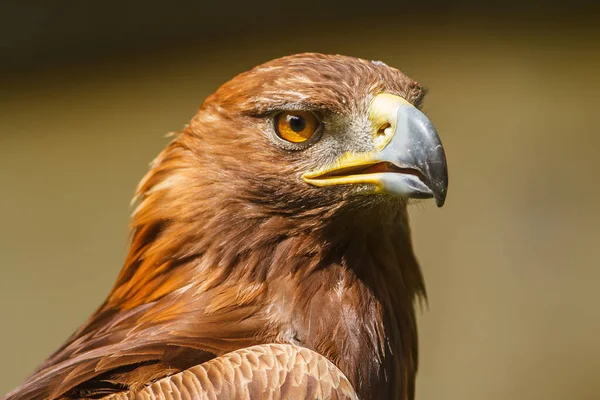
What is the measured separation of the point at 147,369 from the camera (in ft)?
6.70

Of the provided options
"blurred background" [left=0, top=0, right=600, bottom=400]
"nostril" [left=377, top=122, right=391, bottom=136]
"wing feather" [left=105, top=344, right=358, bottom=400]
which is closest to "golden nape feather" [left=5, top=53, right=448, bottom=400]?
"nostril" [left=377, top=122, right=391, bottom=136]

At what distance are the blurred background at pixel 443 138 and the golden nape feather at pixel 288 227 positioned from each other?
2.60 metres

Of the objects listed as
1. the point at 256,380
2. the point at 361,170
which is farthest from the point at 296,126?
the point at 256,380

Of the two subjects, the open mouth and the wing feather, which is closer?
the wing feather

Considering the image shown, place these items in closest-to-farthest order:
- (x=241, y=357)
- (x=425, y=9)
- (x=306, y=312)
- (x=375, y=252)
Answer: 1. (x=241, y=357)
2. (x=306, y=312)
3. (x=375, y=252)
4. (x=425, y=9)

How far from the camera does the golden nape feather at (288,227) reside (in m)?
2.23

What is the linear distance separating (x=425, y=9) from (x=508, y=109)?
731 mm

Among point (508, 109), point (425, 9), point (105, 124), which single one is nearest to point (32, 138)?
point (105, 124)

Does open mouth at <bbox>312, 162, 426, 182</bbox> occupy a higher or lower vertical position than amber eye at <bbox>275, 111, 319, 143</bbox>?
lower

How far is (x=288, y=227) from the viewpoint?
92.6 inches

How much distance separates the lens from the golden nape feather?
2.23 metres

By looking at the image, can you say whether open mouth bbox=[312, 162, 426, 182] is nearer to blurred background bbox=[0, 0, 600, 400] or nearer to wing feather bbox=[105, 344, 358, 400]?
wing feather bbox=[105, 344, 358, 400]

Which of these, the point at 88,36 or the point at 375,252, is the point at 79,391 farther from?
the point at 88,36

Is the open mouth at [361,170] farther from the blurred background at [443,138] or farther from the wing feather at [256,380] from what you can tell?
the blurred background at [443,138]
